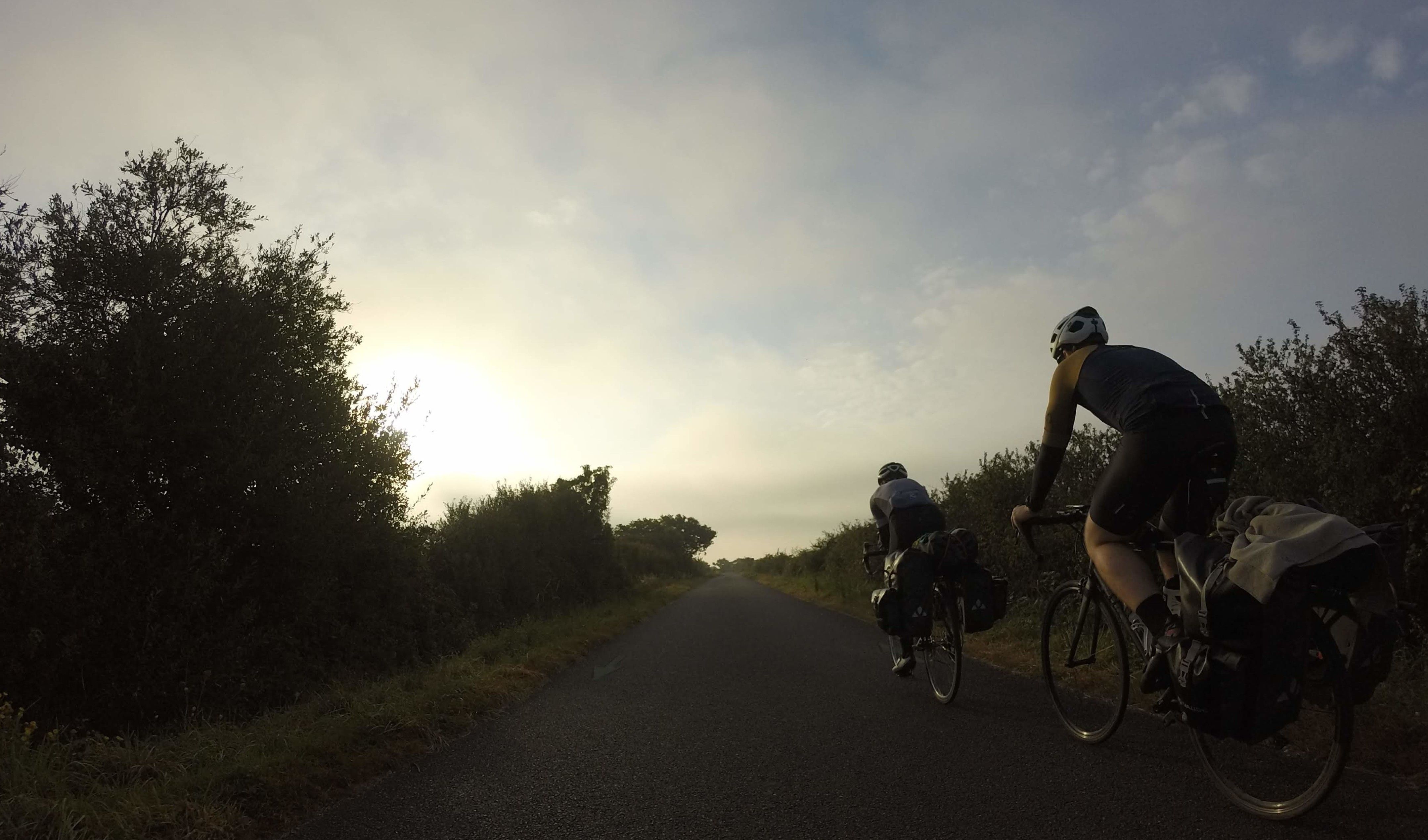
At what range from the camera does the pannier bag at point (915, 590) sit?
231 inches

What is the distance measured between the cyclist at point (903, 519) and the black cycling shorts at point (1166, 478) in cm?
265

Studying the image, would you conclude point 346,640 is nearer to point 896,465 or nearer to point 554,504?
point 896,465

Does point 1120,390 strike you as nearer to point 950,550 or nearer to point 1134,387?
point 1134,387

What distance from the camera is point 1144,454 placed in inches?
131

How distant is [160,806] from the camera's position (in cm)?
342

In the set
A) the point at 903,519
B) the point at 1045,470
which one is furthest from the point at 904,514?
the point at 1045,470

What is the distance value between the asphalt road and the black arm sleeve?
1406mm

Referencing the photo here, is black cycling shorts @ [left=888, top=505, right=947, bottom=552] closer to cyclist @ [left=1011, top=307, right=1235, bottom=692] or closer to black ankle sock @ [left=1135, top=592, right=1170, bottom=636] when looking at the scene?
cyclist @ [left=1011, top=307, right=1235, bottom=692]

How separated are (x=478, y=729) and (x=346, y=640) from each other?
5.10 metres

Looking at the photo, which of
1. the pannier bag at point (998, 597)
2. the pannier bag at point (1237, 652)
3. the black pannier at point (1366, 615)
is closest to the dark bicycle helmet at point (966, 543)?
the pannier bag at point (998, 597)

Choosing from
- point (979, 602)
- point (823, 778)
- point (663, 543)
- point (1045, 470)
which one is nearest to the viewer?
point (823, 778)

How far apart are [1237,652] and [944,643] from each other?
3.30 meters

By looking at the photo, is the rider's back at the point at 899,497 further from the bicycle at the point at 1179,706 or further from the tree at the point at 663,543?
the tree at the point at 663,543

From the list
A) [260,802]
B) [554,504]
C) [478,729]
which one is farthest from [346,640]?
[554,504]
